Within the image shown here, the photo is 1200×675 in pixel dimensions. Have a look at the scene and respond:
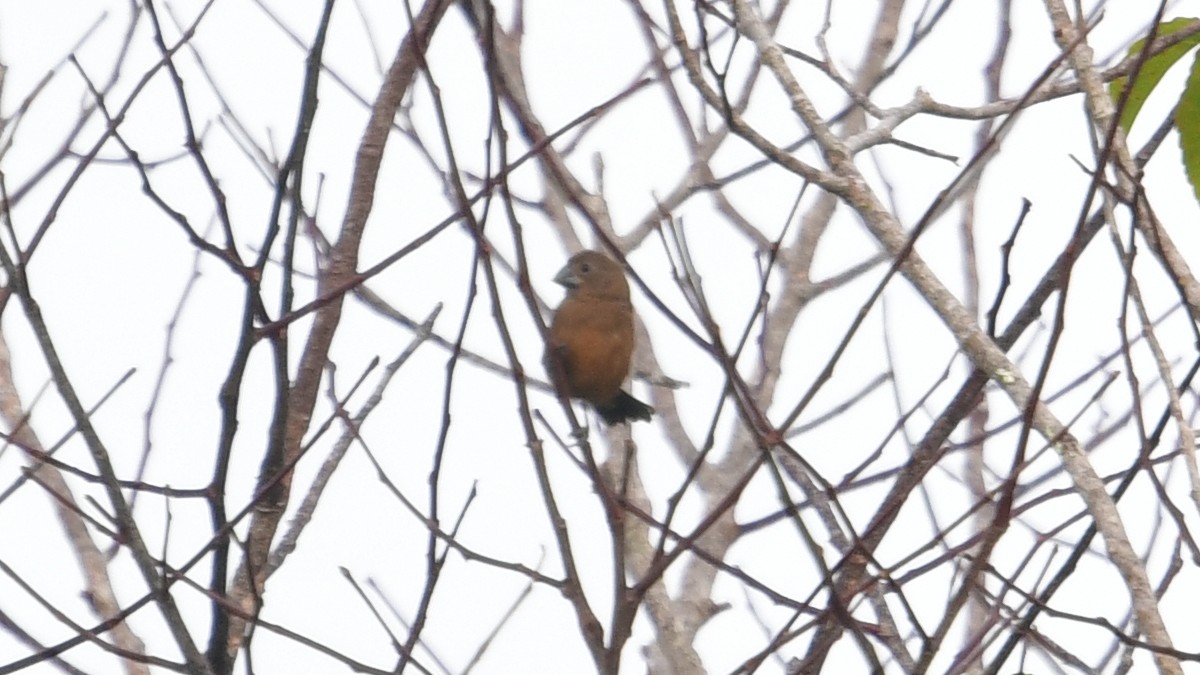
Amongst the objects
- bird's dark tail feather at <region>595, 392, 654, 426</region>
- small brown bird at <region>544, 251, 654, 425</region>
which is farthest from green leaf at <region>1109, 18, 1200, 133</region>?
bird's dark tail feather at <region>595, 392, 654, 426</region>

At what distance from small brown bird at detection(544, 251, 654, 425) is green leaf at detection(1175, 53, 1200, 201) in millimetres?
2312

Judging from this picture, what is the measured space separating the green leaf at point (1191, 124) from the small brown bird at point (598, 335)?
231 cm

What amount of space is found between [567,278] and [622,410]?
1.33ft

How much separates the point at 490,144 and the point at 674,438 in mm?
2480

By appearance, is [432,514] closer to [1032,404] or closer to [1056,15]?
[1032,404]

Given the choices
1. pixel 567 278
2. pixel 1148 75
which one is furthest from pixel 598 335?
pixel 1148 75

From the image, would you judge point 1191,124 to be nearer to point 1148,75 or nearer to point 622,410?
point 1148,75

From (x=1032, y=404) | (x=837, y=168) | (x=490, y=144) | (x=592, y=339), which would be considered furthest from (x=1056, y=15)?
(x=592, y=339)

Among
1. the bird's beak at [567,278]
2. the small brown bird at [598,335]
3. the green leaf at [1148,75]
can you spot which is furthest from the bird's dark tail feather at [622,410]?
the green leaf at [1148,75]

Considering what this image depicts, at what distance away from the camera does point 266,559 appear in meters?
2.28

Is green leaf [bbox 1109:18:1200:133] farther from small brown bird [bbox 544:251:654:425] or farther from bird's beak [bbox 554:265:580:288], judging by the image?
bird's beak [bbox 554:265:580:288]

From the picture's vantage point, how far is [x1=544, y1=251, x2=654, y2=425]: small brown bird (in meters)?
4.01

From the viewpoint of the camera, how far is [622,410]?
4.11 metres

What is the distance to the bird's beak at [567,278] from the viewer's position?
13.4ft
